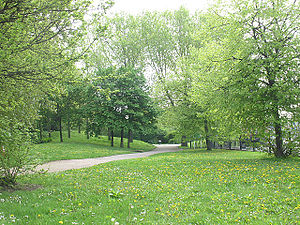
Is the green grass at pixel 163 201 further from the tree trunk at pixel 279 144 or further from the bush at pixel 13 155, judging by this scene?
the tree trunk at pixel 279 144

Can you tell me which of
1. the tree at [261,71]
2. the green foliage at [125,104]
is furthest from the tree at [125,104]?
the tree at [261,71]

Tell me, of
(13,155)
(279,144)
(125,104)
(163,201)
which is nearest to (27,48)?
(13,155)

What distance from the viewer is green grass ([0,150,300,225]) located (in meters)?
4.77

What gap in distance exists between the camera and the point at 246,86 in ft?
39.4

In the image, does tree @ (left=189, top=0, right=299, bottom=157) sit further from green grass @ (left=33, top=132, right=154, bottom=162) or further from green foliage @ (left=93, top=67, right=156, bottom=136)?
green foliage @ (left=93, top=67, right=156, bottom=136)

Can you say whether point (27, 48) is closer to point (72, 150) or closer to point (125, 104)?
point (72, 150)

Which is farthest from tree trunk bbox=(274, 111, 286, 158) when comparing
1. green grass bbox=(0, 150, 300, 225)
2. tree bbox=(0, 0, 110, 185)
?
tree bbox=(0, 0, 110, 185)

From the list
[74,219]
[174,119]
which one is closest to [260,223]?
[74,219]

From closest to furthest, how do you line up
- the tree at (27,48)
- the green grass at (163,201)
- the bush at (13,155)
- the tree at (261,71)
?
the green grass at (163,201), the tree at (27,48), the bush at (13,155), the tree at (261,71)

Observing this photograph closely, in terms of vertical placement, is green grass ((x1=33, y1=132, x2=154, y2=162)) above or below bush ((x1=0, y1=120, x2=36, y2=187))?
below

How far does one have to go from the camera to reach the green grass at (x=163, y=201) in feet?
15.6

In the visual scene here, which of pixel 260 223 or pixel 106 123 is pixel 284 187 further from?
pixel 106 123

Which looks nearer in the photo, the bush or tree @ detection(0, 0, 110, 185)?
tree @ detection(0, 0, 110, 185)

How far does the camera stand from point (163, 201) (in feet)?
19.6
